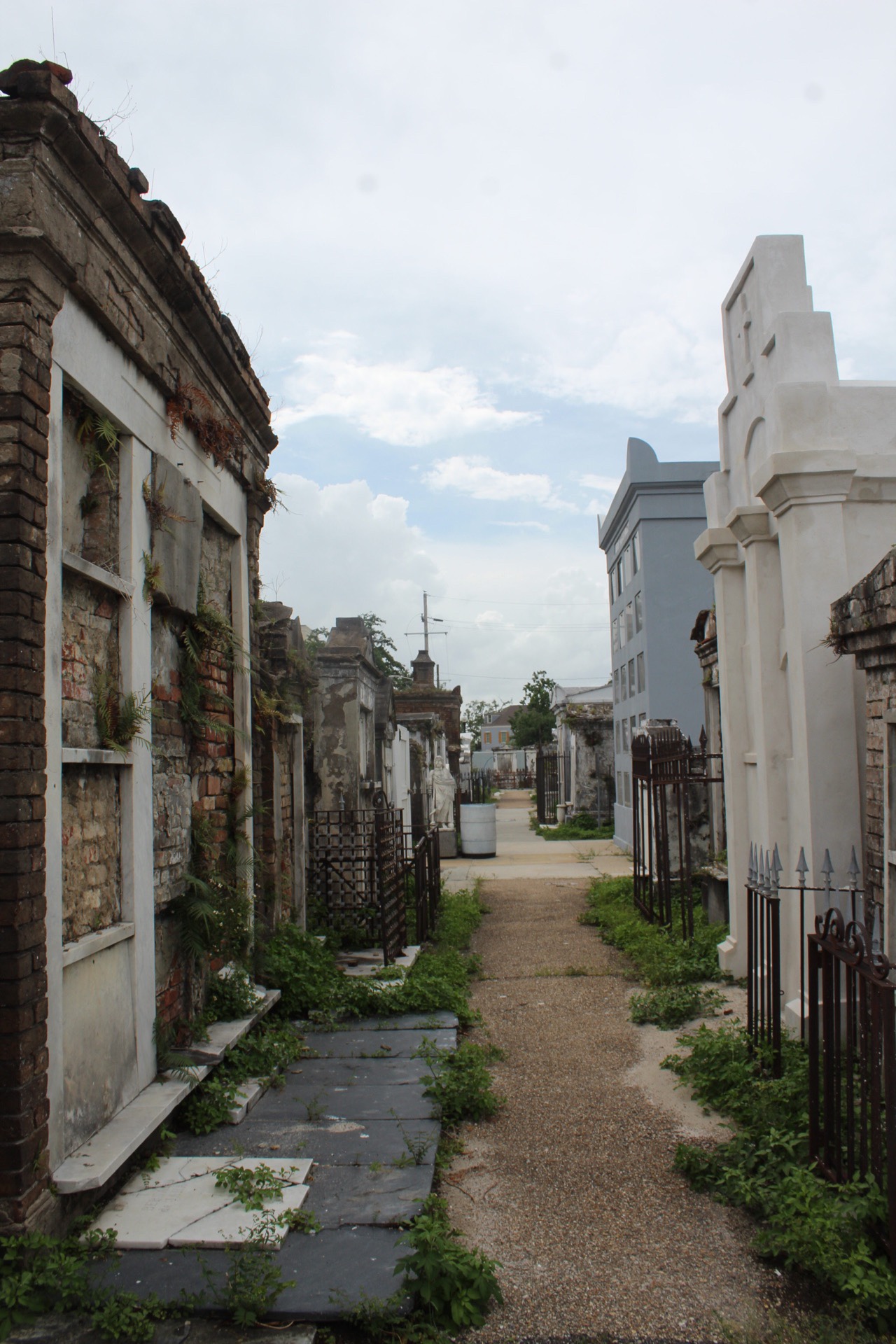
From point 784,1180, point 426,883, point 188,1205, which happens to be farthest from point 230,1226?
point 426,883

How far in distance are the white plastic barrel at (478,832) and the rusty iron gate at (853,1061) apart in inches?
572

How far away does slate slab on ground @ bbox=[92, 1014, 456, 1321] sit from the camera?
3.17m

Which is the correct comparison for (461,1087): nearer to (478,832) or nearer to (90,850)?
(90,850)

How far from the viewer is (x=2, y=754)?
3.18m

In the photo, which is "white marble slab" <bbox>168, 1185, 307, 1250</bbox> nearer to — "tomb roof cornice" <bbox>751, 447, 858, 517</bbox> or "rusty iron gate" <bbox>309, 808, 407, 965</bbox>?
"rusty iron gate" <bbox>309, 808, 407, 965</bbox>

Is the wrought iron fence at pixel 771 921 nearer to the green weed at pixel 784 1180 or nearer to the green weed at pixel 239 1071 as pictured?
the green weed at pixel 784 1180

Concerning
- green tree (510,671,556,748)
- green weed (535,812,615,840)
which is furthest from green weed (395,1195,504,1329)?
green tree (510,671,556,748)

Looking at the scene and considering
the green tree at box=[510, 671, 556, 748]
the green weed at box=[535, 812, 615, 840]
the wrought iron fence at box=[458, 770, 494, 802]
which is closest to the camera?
the green weed at box=[535, 812, 615, 840]

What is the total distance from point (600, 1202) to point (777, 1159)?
2.53ft

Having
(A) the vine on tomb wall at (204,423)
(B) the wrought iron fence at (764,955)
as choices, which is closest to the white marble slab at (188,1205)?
(B) the wrought iron fence at (764,955)

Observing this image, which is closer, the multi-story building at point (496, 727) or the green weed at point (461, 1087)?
the green weed at point (461, 1087)

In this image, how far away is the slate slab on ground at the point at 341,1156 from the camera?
317cm

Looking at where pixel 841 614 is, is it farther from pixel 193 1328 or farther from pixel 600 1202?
pixel 193 1328

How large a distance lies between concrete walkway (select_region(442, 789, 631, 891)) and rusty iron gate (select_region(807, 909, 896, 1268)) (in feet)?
32.9
